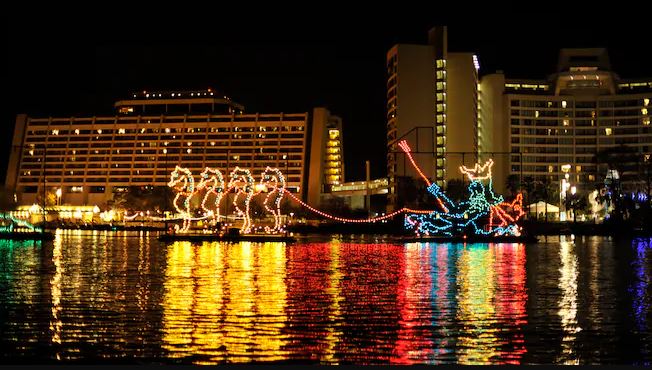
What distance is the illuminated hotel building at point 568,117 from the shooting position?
174 metres

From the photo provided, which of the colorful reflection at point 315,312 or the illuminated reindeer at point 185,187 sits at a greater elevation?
the illuminated reindeer at point 185,187

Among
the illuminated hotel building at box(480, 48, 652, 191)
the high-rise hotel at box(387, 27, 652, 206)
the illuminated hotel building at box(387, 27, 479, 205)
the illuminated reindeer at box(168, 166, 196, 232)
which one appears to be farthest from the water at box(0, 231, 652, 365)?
the illuminated hotel building at box(480, 48, 652, 191)

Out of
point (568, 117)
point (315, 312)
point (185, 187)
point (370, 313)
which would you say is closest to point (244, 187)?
point (185, 187)

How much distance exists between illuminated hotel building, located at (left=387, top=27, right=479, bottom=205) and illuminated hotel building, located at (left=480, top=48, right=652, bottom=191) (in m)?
14.3

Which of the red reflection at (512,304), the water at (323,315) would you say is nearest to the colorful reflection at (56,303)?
the water at (323,315)

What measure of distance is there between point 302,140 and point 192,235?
421 ft

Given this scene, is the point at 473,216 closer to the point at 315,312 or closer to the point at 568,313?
the point at 568,313

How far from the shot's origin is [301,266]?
124 feet

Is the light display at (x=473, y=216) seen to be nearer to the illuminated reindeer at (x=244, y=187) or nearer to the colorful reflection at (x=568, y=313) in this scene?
the illuminated reindeer at (x=244, y=187)

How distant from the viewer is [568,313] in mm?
21844

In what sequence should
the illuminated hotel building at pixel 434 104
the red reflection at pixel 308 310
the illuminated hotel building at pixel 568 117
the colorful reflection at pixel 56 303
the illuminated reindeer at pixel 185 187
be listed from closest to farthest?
1. the red reflection at pixel 308 310
2. the colorful reflection at pixel 56 303
3. the illuminated reindeer at pixel 185 187
4. the illuminated hotel building at pixel 434 104
5. the illuminated hotel building at pixel 568 117

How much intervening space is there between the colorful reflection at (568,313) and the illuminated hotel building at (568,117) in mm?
139570

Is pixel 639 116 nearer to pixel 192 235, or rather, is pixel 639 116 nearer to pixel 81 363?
pixel 192 235

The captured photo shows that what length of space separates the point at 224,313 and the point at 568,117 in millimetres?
164611
